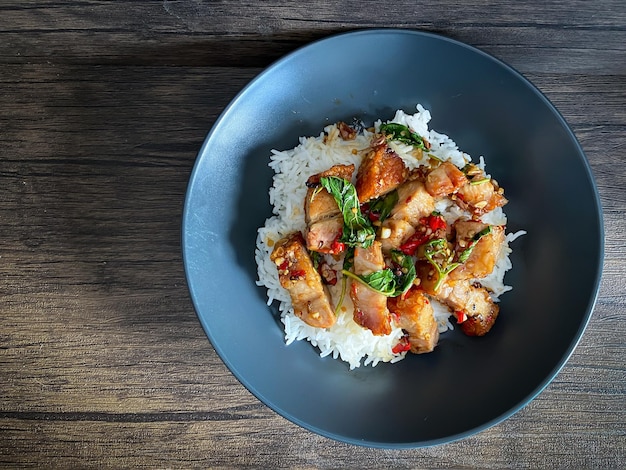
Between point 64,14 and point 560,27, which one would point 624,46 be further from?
point 64,14

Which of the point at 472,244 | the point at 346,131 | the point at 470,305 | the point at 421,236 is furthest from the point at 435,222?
the point at 346,131

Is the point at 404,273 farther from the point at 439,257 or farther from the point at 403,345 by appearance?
the point at 403,345

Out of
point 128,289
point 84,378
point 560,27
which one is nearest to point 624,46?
point 560,27

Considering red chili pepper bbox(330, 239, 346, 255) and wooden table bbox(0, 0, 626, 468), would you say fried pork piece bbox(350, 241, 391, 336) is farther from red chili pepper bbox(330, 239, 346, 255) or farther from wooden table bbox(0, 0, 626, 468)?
wooden table bbox(0, 0, 626, 468)

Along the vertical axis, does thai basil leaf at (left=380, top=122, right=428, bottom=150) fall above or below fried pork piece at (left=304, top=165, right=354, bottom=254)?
above

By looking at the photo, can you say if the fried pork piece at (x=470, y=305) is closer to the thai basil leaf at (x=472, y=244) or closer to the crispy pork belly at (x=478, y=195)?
the thai basil leaf at (x=472, y=244)

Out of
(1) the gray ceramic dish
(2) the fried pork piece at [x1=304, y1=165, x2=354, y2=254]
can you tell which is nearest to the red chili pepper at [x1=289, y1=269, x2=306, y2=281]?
(2) the fried pork piece at [x1=304, y1=165, x2=354, y2=254]
